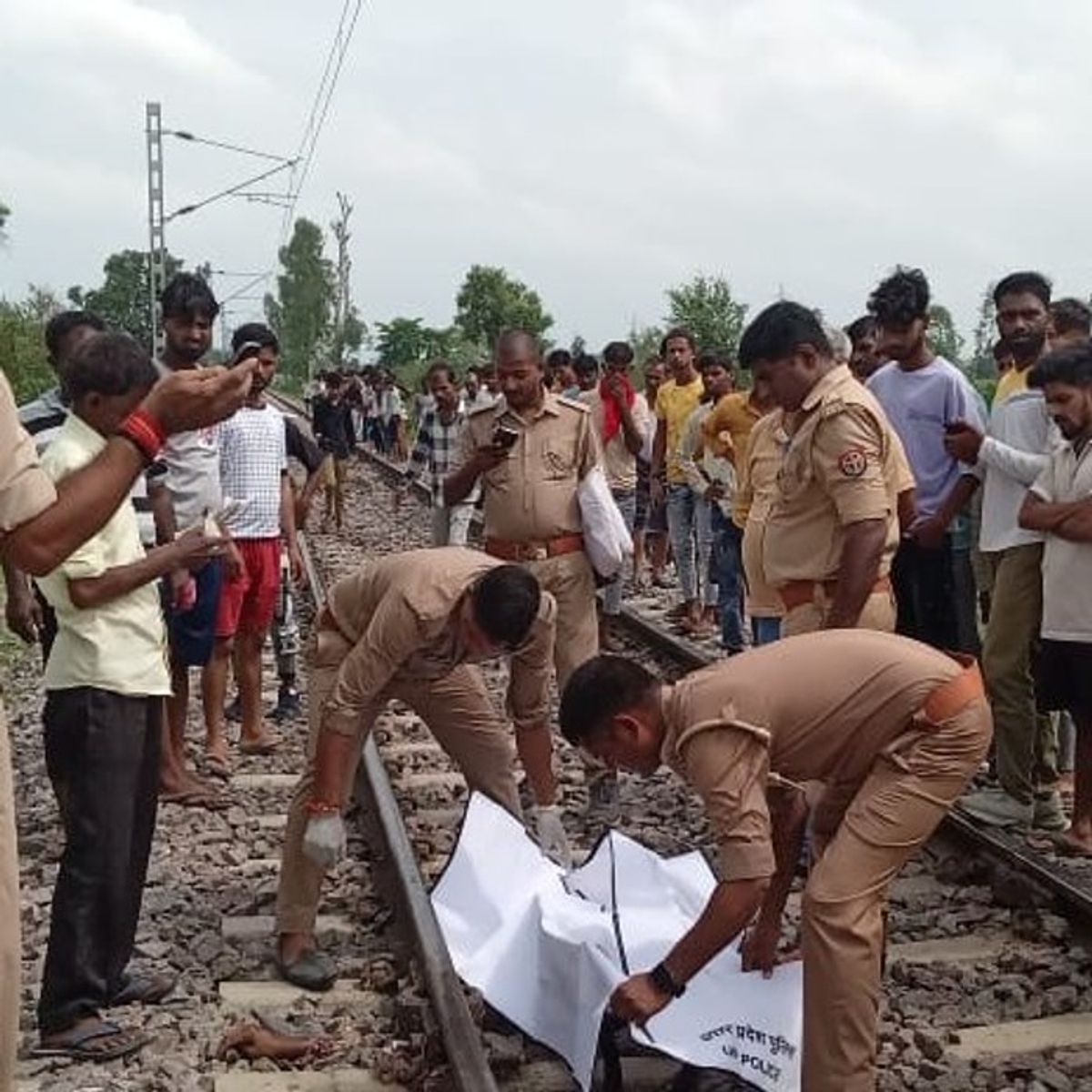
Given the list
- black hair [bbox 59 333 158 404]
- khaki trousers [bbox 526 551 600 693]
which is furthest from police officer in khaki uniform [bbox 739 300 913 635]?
black hair [bbox 59 333 158 404]

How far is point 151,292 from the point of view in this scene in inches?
1341

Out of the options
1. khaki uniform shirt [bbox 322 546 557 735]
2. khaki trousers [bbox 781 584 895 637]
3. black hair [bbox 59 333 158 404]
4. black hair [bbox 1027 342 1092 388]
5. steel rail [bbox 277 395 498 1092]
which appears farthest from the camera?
black hair [bbox 1027 342 1092 388]

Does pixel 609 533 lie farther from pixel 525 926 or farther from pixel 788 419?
pixel 525 926

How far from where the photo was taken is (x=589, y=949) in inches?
151

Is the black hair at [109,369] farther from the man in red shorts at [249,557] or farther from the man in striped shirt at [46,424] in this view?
the man in red shorts at [249,557]

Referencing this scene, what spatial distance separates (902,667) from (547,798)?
1.96 metres

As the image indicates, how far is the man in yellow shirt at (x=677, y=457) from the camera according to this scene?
10.1 m

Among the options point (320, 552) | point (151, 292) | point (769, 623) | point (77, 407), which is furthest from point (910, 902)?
point (151, 292)

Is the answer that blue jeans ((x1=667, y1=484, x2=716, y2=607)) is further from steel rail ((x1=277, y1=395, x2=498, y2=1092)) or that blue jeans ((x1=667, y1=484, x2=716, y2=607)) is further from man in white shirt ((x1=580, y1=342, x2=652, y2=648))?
steel rail ((x1=277, y1=395, x2=498, y2=1092))

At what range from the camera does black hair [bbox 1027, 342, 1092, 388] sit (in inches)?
197

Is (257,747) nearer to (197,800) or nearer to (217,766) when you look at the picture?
(217,766)

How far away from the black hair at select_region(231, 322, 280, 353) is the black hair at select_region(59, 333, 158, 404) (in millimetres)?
2461

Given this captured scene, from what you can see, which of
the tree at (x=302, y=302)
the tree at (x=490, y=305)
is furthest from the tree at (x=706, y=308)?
the tree at (x=302, y=302)

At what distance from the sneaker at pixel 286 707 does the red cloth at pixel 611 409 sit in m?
3.57
